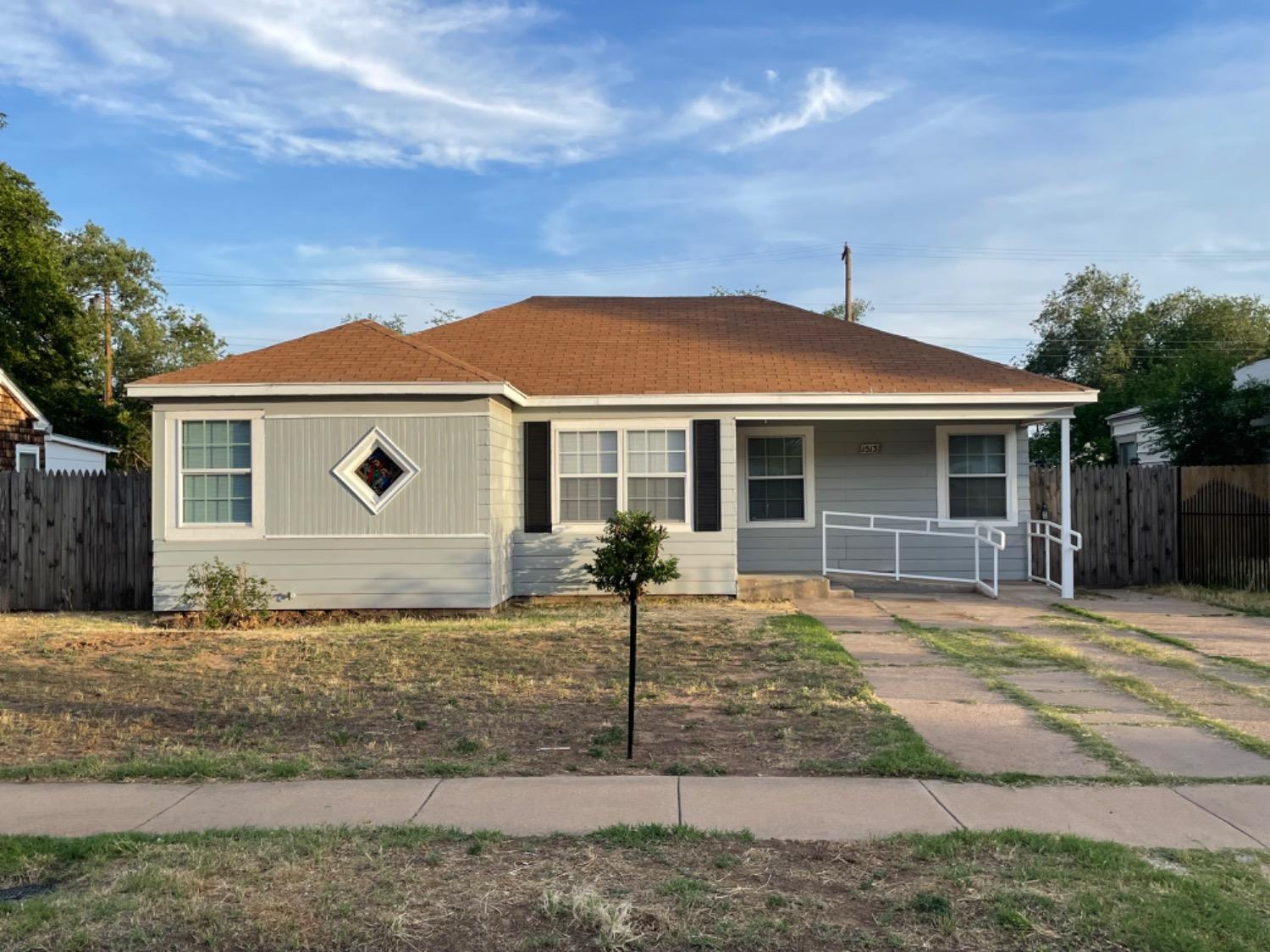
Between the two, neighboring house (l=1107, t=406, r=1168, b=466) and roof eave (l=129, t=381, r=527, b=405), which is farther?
neighboring house (l=1107, t=406, r=1168, b=466)

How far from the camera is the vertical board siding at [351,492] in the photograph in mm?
12305

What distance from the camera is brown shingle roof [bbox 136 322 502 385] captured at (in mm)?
12203

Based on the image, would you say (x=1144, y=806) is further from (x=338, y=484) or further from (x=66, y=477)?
(x=66, y=477)

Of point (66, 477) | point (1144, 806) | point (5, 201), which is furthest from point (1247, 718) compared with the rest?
point (5, 201)

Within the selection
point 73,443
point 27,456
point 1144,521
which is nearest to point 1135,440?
point 1144,521

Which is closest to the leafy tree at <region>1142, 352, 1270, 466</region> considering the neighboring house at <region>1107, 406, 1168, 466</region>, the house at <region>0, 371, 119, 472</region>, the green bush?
the neighboring house at <region>1107, 406, 1168, 466</region>

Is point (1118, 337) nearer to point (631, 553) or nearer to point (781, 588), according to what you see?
point (781, 588)

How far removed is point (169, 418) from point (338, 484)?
220 centimetres

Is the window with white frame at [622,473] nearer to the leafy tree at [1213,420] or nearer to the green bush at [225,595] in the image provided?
the green bush at [225,595]

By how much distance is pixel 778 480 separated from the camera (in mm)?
15469

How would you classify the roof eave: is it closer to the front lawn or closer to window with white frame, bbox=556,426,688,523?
window with white frame, bbox=556,426,688,523

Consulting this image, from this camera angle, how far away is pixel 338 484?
1234 centimetres

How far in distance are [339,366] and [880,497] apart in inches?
317

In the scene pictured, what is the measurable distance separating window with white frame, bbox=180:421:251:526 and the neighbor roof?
64cm
